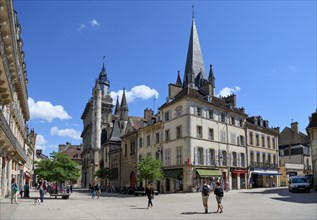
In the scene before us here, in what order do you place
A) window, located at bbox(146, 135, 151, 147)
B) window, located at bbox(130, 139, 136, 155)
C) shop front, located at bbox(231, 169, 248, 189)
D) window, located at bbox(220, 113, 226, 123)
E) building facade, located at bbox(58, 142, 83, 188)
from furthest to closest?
building facade, located at bbox(58, 142, 83, 188)
window, located at bbox(130, 139, 136, 155)
window, located at bbox(146, 135, 151, 147)
window, located at bbox(220, 113, 226, 123)
shop front, located at bbox(231, 169, 248, 189)

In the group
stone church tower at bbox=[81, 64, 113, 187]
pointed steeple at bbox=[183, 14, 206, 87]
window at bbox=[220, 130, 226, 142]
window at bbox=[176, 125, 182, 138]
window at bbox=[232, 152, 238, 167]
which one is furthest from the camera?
stone church tower at bbox=[81, 64, 113, 187]

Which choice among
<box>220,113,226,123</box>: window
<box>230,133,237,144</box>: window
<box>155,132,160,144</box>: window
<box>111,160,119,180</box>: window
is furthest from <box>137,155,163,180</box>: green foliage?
<box>111,160,119,180</box>: window

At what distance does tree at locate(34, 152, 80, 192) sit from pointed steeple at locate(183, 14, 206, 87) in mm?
34787

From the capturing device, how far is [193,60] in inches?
2435

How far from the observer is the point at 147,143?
4166 centimetres

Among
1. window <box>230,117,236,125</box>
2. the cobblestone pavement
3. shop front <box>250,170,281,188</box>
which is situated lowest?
shop front <box>250,170,281,188</box>

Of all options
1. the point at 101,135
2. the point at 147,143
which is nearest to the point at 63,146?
the point at 101,135

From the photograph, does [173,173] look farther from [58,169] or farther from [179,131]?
[58,169]

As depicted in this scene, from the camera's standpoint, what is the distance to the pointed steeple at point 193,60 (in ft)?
201

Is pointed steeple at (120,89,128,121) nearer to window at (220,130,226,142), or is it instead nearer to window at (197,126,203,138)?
window at (220,130,226,142)

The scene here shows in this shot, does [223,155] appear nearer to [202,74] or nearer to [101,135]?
[202,74]

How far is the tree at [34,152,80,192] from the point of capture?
28.7 meters

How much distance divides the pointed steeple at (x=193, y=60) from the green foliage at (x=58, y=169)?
34787 mm

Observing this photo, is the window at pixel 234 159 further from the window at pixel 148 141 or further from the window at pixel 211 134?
the window at pixel 148 141
